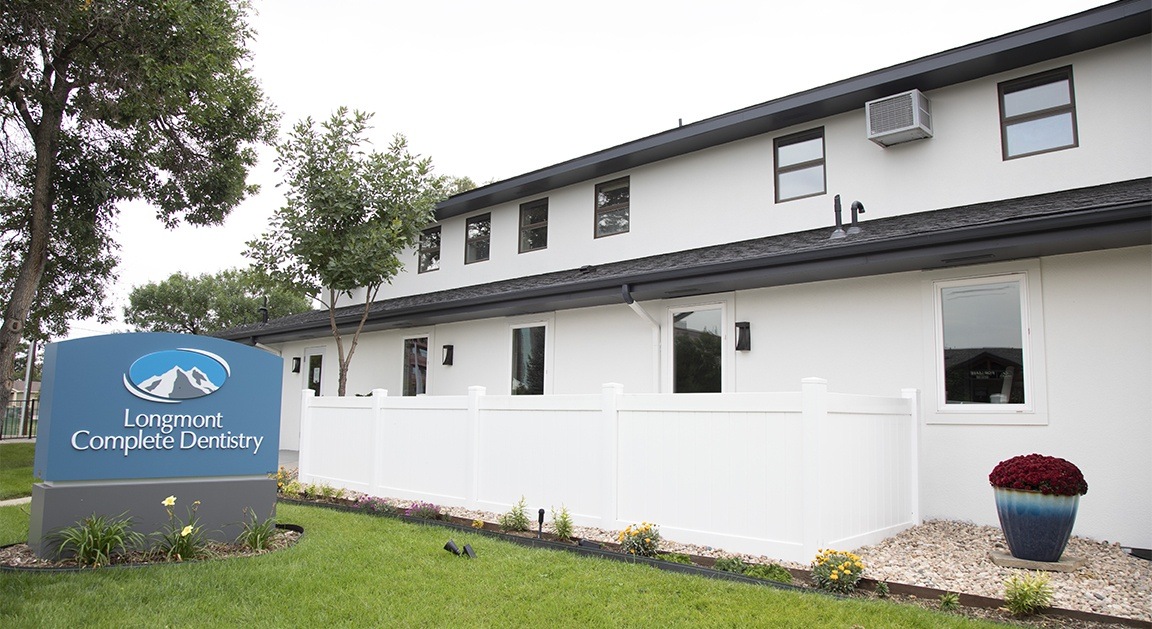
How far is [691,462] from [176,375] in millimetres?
4835

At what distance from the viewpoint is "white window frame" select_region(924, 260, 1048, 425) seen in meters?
7.50

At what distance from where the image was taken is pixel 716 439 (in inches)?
265

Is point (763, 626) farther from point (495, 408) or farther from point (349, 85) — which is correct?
point (349, 85)

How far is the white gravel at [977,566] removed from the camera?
5.19 meters

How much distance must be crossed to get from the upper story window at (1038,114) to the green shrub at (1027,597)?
5.49 metres

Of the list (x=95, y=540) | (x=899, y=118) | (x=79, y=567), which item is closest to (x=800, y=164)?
(x=899, y=118)

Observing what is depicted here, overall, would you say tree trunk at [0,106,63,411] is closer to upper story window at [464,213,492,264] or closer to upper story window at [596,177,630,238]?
upper story window at [464,213,492,264]

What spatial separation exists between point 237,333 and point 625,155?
1199 cm

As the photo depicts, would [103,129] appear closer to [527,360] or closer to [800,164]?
[527,360]

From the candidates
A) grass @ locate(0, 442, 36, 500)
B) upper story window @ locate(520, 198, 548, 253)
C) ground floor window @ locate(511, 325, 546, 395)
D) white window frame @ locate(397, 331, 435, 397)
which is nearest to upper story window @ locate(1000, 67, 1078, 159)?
ground floor window @ locate(511, 325, 546, 395)

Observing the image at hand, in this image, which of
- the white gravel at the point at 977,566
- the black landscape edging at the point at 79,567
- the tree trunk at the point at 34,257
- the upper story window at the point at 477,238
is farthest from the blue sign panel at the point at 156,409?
the tree trunk at the point at 34,257

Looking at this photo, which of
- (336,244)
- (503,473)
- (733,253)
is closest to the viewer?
(503,473)

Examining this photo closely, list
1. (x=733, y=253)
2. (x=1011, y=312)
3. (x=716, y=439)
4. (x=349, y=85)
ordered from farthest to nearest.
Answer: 1. (x=349, y=85)
2. (x=733, y=253)
3. (x=1011, y=312)
4. (x=716, y=439)

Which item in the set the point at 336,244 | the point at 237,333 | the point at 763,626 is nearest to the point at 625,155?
the point at 336,244
